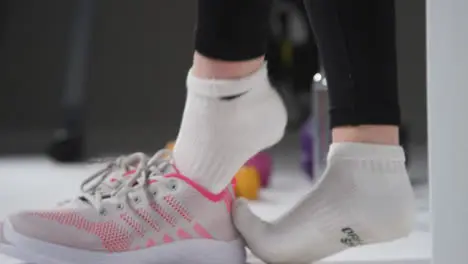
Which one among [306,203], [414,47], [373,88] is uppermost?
[373,88]

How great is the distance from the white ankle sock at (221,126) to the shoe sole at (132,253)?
0.20 ft

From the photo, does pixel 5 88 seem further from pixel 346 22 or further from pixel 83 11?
pixel 346 22

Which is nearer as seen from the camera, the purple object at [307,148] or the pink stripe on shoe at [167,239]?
the pink stripe on shoe at [167,239]

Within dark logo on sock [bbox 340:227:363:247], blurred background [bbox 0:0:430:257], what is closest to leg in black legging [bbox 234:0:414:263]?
dark logo on sock [bbox 340:227:363:247]

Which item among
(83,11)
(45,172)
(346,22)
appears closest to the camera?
(346,22)

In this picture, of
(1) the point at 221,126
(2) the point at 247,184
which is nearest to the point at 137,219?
(1) the point at 221,126

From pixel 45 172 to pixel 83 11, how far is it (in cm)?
46

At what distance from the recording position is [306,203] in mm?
622

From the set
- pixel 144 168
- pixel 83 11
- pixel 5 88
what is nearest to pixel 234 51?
pixel 144 168

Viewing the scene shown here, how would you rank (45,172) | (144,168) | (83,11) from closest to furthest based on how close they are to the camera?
(144,168) → (45,172) → (83,11)

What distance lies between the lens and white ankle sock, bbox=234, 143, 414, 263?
1.91 ft

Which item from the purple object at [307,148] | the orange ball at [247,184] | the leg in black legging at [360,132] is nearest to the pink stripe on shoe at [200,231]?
the leg in black legging at [360,132]

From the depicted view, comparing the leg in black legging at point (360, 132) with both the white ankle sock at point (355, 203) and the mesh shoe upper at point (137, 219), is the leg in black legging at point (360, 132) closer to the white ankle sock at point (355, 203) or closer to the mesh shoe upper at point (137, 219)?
the white ankle sock at point (355, 203)

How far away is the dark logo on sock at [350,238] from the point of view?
1.97 feet
